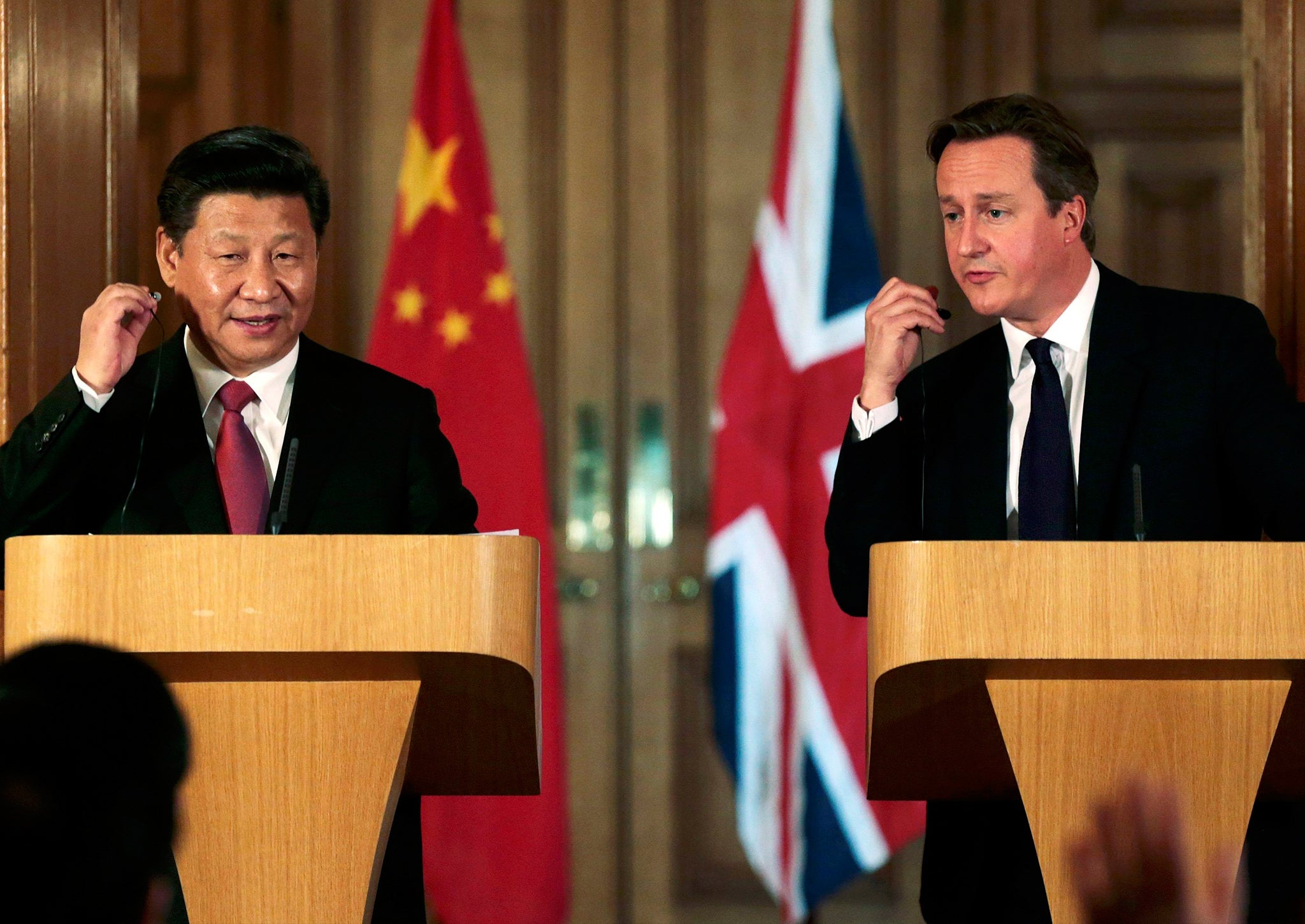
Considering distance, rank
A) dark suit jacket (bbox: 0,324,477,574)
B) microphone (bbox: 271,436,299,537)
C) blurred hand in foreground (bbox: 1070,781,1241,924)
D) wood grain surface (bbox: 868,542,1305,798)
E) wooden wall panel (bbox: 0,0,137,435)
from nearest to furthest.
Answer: blurred hand in foreground (bbox: 1070,781,1241,924), wood grain surface (bbox: 868,542,1305,798), microphone (bbox: 271,436,299,537), dark suit jacket (bbox: 0,324,477,574), wooden wall panel (bbox: 0,0,137,435)

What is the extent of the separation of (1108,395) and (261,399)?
1.25 m

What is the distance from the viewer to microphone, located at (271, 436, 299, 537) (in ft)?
7.00

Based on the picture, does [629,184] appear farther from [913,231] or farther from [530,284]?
[913,231]

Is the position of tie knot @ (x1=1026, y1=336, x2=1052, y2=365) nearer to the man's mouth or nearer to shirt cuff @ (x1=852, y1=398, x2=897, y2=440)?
shirt cuff @ (x1=852, y1=398, x2=897, y2=440)

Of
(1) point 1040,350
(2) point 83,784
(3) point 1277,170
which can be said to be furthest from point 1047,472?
(2) point 83,784

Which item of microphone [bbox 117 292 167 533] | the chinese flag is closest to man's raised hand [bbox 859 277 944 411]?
microphone [bbox 117 292 167 533]

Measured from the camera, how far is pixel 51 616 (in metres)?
1.77

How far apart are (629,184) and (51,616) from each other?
2.69 meters

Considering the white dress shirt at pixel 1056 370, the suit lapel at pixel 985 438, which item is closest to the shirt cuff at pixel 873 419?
the white dress shirt at pixel 1056 370

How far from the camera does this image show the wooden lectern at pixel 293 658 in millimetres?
1761

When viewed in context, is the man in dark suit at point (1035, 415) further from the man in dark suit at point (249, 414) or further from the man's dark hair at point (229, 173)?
the man's dark hair at point (229, 173)

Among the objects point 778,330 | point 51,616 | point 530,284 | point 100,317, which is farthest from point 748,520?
point 51,616

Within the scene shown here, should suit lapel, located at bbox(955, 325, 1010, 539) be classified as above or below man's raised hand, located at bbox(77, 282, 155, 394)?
below

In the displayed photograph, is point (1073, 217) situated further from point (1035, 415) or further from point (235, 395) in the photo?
point (235, 395)
